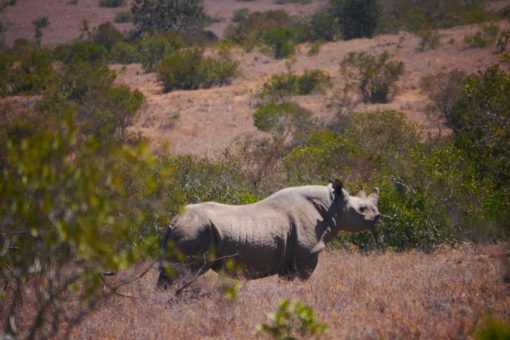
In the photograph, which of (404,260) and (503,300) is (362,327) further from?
(404,260)

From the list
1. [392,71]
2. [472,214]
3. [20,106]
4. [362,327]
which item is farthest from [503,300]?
[20,106]

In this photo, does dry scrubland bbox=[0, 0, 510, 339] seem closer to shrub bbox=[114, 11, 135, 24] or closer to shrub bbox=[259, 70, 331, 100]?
shrub bbox=[259, 70, 331, 100]

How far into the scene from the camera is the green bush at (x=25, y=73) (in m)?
34.3

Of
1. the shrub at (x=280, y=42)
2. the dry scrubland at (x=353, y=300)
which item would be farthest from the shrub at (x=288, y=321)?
the shrub at (x=280, y=42)

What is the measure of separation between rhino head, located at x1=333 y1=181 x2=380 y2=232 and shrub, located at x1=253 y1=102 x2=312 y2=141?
51.4 feet

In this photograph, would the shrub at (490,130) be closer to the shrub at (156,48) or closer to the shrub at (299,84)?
the shrub at (299,84)

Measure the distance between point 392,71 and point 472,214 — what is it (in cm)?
2032

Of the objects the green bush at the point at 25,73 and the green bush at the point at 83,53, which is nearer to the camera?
the green bush at the point at 25,73

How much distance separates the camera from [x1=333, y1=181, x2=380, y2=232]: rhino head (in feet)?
30.9

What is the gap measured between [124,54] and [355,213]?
39.7 metres

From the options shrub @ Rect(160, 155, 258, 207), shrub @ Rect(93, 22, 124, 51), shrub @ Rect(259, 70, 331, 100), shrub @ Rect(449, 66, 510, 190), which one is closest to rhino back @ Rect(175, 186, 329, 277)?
shrub @ Rect(449, 66, 510, 190)

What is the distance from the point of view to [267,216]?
8.67 meters

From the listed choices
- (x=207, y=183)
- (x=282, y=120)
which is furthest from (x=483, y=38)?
(x=207, y=183)

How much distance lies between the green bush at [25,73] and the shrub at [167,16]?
16526mm
